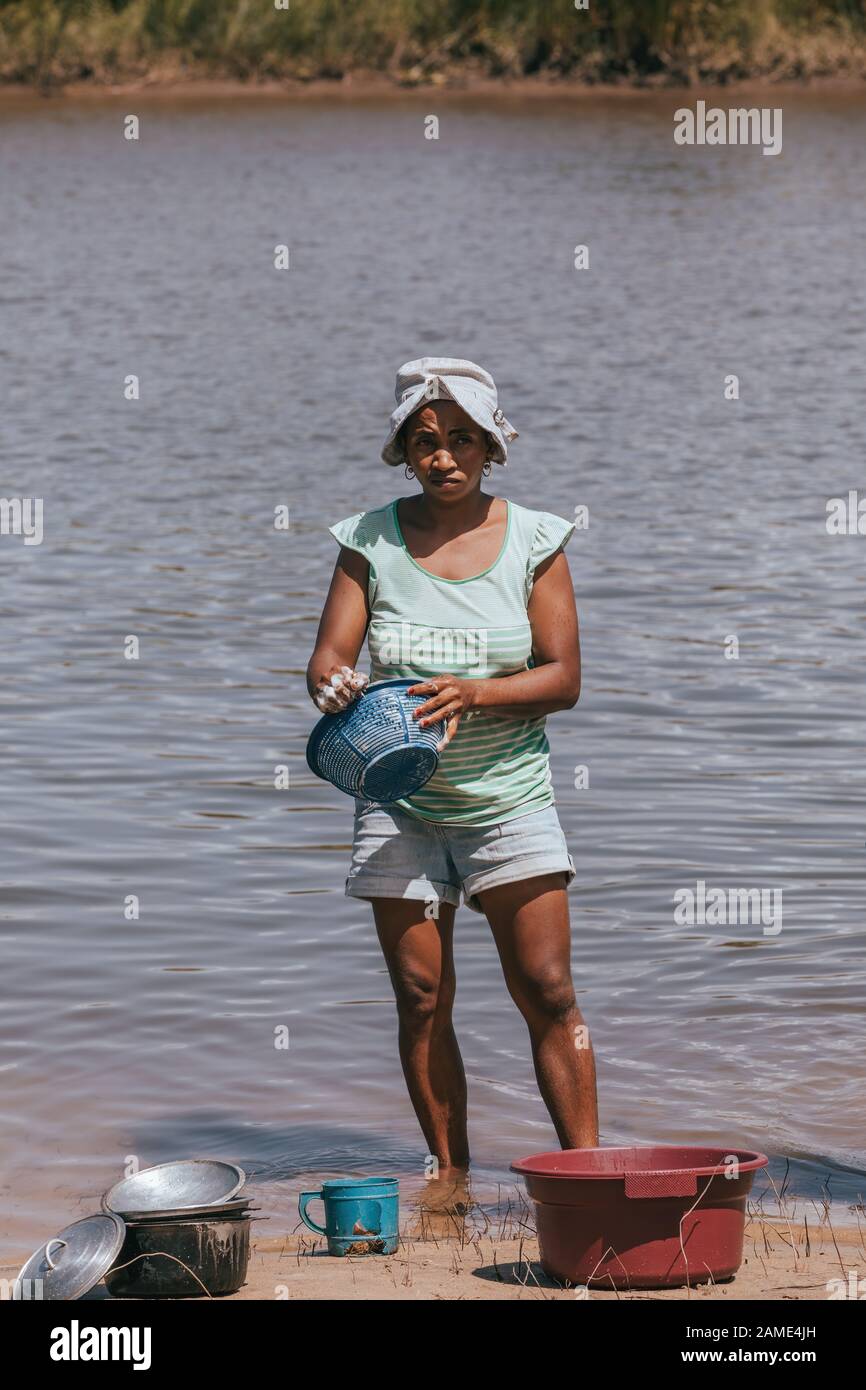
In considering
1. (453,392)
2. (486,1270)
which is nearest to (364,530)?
(453,392)

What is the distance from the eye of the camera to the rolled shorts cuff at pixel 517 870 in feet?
16.3

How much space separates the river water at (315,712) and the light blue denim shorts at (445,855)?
39.1 inches

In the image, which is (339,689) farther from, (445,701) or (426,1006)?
(426,1006)

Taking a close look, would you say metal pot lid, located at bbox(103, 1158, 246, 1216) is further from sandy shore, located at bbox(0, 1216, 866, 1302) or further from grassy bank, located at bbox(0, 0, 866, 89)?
grassy bank, located at bbox(0, 0, 866, 89)

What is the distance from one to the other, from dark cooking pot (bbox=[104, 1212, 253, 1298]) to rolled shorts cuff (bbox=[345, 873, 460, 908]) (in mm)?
790

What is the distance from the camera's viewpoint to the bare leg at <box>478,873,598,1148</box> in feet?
16.5

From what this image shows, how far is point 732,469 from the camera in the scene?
15.1m

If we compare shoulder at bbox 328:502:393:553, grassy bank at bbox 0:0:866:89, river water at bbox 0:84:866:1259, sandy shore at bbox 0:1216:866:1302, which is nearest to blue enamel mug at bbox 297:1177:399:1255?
sandy shore at bbox 0:1216:866:1302

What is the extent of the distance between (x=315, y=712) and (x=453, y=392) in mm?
5151

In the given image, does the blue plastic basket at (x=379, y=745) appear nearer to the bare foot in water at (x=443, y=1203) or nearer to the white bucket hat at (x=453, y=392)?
the white bucket hat at (x=453, y=392)

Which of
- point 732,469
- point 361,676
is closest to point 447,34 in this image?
point 732,469

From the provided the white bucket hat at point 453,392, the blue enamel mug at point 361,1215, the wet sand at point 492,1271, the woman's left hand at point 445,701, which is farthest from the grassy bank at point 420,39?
the blue enamel mug at point 361,1215
